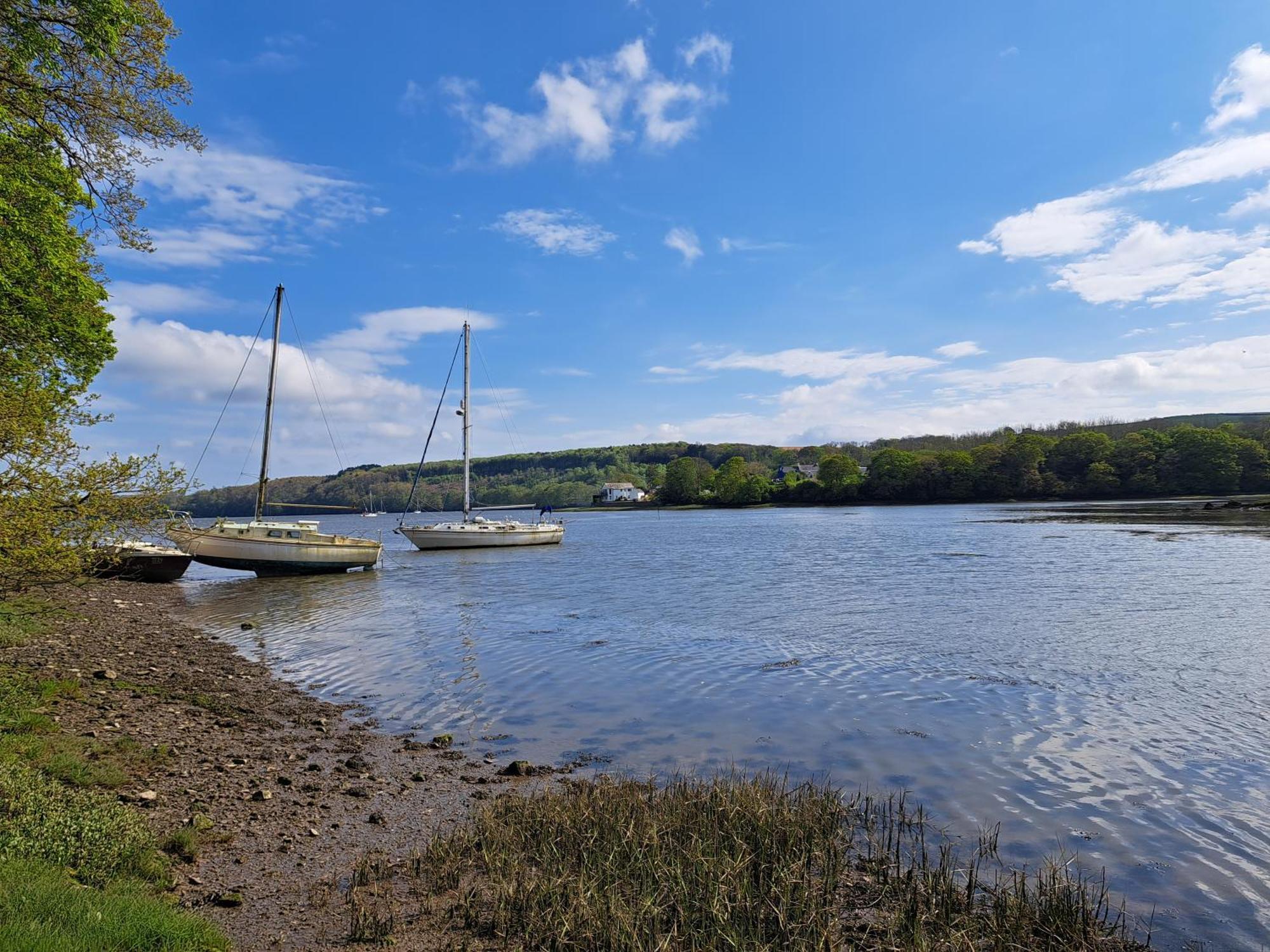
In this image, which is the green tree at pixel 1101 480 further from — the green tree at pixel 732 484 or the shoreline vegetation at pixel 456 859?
the shoreline vegetation at pixel 456 859

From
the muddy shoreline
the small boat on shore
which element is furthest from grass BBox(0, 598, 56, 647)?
the small boat on shore

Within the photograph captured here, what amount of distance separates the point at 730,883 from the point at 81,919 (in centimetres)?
486

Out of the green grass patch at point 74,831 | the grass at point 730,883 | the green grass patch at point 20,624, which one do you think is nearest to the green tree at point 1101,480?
the grass at point 730,883

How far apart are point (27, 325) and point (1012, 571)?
38158 millimetres

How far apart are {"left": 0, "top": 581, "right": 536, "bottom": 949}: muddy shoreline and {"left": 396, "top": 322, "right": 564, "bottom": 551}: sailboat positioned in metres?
43.0

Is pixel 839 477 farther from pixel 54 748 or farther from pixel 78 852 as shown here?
pixel 78 852

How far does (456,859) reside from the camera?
6.91 meters

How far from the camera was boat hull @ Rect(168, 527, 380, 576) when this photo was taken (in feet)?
124

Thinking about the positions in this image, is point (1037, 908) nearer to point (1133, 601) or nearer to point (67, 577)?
point (67, 577)

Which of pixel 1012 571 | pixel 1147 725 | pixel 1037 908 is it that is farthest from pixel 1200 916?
pixel 1012 571

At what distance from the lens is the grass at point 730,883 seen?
18.3ft

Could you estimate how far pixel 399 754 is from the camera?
1084 centimetres

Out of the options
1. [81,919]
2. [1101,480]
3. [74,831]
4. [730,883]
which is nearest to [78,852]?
[74,831]

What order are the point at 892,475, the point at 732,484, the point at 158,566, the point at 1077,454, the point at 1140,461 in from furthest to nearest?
1. the point at 732,484
2. the point at 892,475
3. the point at 1077,454
4. the point at 1140,461
5. the point at 158,566
